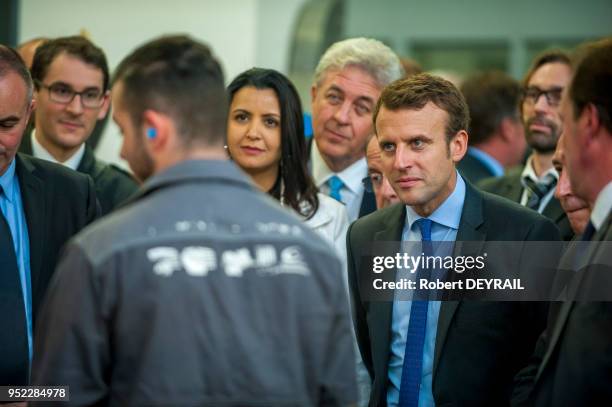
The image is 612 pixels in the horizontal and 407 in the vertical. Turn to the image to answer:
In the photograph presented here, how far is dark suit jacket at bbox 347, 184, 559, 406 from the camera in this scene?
11.1 ft

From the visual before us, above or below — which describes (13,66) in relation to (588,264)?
above

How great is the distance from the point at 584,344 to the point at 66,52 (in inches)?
116

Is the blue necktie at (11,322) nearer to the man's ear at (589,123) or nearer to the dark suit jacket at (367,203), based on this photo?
the dark suit jacket at (367,203)

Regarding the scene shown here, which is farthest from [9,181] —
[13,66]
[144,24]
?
[144,24]

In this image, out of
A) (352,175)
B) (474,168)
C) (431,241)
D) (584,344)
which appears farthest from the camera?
(474,168)

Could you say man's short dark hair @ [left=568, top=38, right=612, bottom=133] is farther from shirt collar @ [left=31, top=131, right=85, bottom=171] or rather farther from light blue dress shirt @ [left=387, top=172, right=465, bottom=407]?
shirt collar @ [left=31, top=131, right=85, bottom=171]

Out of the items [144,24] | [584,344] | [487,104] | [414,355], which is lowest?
[414,355]

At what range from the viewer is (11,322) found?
3.31m

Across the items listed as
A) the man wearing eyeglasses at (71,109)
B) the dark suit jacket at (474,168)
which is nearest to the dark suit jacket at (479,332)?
the man wearing eyeglasses at (71,109)

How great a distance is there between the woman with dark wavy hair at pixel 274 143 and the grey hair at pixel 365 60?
0.54 m

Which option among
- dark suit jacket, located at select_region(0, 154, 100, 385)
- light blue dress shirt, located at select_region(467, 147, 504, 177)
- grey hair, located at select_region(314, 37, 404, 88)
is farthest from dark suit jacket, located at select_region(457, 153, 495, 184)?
dark suit jacket, located at select_region(0, 154, 100, 385)

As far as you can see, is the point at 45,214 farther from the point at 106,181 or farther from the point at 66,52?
the point at 66,52

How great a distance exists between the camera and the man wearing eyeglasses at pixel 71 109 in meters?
Result: 4.53

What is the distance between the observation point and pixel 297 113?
4.28 m
